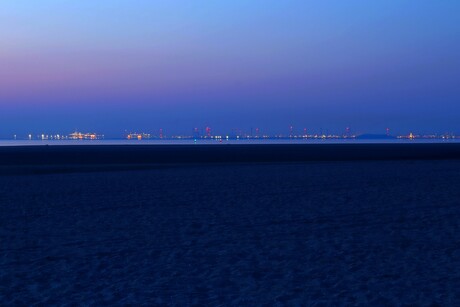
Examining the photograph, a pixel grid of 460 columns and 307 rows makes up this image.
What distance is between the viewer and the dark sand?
26.9 feet

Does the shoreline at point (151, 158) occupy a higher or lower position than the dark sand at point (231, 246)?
higher

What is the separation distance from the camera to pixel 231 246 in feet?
37.2

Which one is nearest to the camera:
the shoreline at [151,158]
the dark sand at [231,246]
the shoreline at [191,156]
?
the dark sand at [231,246]

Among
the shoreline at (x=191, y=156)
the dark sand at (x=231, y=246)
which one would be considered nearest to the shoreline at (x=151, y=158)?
the shoreline at (x=191, y=156)

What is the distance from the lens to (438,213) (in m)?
15.2

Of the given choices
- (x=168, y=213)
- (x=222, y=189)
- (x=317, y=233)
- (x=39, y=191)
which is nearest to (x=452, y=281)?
(x=317, y=233)

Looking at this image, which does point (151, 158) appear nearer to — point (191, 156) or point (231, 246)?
point (191, 156)

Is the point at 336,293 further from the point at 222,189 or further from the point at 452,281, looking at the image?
the point at 222,189

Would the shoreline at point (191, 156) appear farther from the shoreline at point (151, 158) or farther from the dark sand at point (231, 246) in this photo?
the dark sand at point (231, 246)

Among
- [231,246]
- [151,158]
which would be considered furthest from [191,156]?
[231,246]

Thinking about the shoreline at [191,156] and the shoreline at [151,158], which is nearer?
the shoreline at [151,158]

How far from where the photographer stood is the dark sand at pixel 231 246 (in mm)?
8195

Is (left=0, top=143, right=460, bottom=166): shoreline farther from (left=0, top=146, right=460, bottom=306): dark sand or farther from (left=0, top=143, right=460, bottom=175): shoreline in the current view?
(left=0, top=146, right=460, bottom=306): dark sand

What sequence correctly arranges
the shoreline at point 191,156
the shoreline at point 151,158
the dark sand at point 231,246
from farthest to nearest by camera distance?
the shoreline at point 191,156
the shoreline at point 151,158
the dark sand at point 231,246
